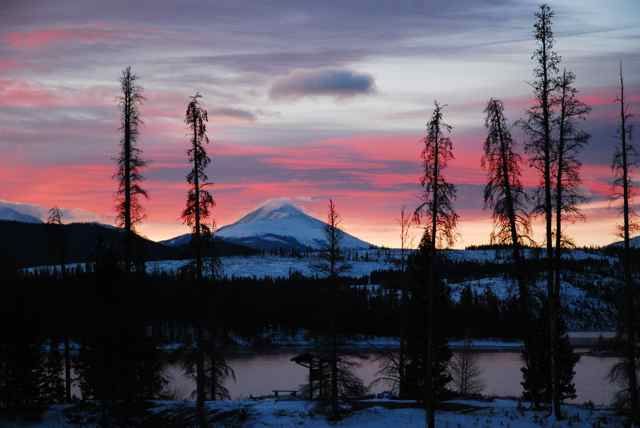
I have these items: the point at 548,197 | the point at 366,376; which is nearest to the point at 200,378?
the point at 548,197

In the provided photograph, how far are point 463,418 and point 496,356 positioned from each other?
3310 inches

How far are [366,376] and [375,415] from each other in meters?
46.3

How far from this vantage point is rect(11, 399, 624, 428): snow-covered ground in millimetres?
28438

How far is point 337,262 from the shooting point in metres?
33.9

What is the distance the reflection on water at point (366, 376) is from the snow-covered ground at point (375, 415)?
18.1m

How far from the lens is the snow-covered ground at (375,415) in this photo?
2844cm

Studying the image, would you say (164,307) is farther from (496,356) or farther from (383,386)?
(383,386)

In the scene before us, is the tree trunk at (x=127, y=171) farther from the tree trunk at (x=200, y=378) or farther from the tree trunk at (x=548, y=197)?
the tree trunk at (x=548, y=197)

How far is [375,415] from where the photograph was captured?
3158 cm

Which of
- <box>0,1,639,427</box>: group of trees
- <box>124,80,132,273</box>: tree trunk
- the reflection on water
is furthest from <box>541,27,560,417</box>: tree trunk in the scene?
the reflection on water

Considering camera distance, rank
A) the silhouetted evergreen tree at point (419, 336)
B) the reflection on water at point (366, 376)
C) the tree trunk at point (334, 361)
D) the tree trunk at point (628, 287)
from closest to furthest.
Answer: the tree trunk at point (628, 287) < the tree trunk at point (334, 361) < the silhouetted evergreen tree at point (419, 336) < the reflection on water at point (366, 376)

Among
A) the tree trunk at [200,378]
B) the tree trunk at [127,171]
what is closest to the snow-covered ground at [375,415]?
the tree trunk at [200,378]

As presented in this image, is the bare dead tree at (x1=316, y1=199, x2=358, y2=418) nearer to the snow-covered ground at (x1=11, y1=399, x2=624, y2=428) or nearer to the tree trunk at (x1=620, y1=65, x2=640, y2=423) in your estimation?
the snow-covered ground at (x1=11, y1=399, x2=624, y2=428)

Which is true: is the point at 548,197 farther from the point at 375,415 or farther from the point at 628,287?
the point at 375,415
